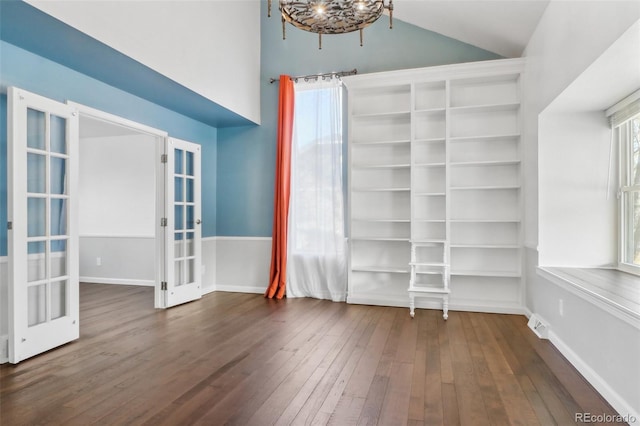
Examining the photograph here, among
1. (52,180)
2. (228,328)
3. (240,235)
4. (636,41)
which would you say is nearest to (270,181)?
(240,235)

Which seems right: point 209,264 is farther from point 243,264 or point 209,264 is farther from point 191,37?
point 191,37

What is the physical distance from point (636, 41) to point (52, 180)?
4.06 m

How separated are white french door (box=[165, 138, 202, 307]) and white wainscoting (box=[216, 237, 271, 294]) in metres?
0.54

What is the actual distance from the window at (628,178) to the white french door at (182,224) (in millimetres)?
4298

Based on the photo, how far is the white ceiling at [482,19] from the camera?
11.2 feet

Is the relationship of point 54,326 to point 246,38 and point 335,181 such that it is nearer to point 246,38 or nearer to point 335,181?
point 335,181

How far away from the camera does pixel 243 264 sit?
17.5ft

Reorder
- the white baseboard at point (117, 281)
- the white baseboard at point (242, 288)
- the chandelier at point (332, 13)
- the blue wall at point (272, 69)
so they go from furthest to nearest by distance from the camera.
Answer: the white baseboard at point (117, 281) → the white baseboard at point (242, 288) → the blue wall at point (272, 69) → the chandelier at point (332, 13)

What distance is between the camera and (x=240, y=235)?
5363 mm

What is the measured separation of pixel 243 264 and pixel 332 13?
11.9 ft

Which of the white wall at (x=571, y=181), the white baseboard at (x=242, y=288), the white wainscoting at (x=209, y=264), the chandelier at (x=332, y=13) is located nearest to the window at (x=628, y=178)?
the white wall at (x=571, y=181)

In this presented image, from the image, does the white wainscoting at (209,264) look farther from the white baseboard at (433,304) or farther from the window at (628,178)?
the window at (628,178)

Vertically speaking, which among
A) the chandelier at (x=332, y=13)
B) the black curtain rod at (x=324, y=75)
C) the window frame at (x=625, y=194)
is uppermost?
the black curtain rod at (x=324, y=75)

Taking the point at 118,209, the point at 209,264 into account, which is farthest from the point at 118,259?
the point at 209,264
